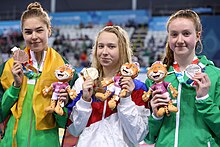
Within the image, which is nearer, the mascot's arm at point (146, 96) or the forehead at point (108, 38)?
the mascot's arm at point (146, 96)

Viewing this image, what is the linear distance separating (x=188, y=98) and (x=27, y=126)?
0.83 meters

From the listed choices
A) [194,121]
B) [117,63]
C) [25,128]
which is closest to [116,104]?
[117,63]

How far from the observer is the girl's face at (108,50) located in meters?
1.93

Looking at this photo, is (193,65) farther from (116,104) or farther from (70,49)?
(70,49)

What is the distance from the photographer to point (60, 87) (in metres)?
1.90

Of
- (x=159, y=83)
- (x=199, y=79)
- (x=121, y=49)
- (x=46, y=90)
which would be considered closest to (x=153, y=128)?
(x=159, y=83)

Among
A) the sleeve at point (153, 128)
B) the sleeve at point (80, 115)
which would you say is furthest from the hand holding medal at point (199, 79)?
the sleeve at point (80, 115)

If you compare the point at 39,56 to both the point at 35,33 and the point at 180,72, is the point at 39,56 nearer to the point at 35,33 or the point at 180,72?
the point at 35,33

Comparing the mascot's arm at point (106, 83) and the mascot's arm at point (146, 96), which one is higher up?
the mascot's arm at point (106, 83)

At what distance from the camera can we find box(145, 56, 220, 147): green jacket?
169cm

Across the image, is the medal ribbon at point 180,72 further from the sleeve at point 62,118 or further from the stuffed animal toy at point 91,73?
the sleeve at point 62,118

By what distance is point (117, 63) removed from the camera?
198 centimetres

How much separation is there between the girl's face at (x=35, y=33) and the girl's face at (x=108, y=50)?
0.32m

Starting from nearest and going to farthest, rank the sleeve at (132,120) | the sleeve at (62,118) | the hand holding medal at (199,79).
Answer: the hand holding medal at (199,79) → the sleeve at (132,120) → the sleeve at (62,118)
